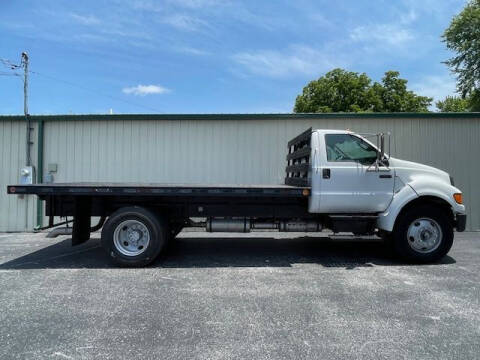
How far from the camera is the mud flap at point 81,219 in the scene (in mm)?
6063

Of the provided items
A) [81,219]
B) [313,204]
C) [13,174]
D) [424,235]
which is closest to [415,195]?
[424,235]

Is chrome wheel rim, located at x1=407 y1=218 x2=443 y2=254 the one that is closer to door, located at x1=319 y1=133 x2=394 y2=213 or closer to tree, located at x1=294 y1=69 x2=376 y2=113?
door, located at x1=319 y1=133 x2=394 y2=213

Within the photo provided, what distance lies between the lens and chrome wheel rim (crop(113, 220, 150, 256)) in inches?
231

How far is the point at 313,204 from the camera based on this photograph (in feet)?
19.9

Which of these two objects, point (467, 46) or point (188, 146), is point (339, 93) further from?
Answer: point (188, 146)

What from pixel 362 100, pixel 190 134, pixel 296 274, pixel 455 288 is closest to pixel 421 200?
pixel 455 288

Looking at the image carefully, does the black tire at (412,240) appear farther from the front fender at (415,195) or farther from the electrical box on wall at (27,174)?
the electrical box on wall at (27,174)

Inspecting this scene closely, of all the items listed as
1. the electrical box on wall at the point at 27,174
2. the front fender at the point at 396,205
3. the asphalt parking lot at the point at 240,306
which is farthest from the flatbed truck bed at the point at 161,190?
the electrical box on wall at the point at 27,174

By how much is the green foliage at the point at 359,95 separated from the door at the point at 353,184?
29.0 m

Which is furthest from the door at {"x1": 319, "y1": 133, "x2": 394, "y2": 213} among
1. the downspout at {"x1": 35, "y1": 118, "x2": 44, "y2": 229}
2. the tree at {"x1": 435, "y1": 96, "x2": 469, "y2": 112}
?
the tree at {"x1": 435, "y1": 96, "x2": 469, "y2": 112}

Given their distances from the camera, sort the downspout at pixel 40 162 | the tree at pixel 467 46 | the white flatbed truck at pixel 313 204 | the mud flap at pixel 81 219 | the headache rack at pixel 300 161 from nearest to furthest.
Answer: the white flatbed truck at pixel 313 204, the mud flap at pixel 81 219, the headache rack at pixel 300 161, the downspout at pixel 40 162, the tree at pixel 467 46

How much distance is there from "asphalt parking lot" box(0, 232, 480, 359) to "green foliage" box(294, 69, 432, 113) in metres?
30.1

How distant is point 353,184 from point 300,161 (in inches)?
54.3

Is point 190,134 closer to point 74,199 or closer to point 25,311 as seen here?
point 74,199
